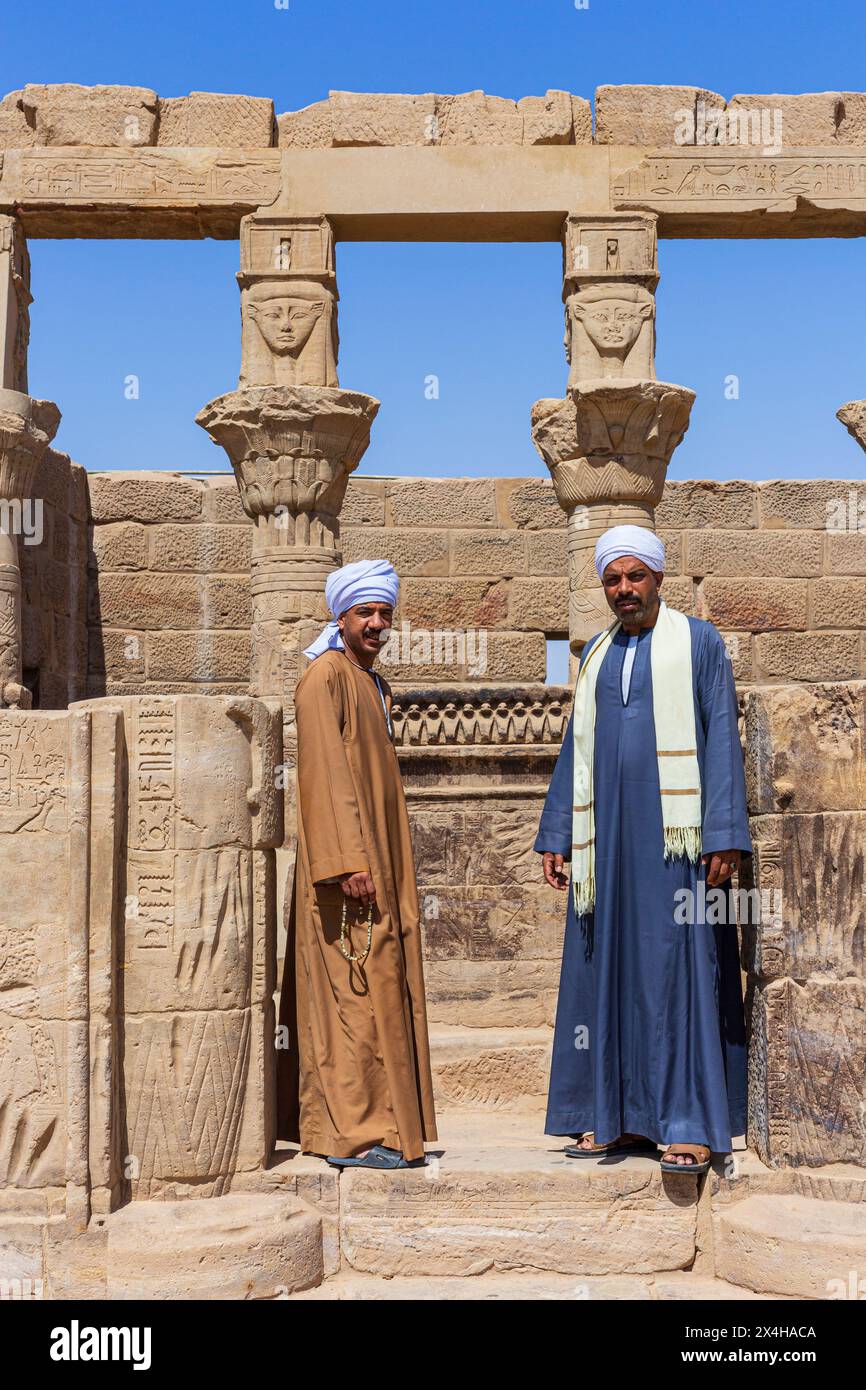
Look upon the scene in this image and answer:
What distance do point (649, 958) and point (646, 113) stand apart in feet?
23.1

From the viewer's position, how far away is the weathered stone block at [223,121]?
9.88 metres

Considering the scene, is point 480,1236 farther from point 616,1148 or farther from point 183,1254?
point 183,1254

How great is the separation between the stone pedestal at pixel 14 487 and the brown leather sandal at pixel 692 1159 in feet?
20.2

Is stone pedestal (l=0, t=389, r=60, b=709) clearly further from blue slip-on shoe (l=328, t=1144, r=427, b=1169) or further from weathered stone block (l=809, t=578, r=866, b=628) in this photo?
weathered stone block (l=809, t=578, r=866, b=628)

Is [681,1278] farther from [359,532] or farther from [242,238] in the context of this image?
[359,532]

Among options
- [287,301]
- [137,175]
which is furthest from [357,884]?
[137,175]

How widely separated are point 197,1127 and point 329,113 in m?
7.43

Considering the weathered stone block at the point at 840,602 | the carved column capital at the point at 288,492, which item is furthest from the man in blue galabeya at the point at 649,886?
the weathered stone block at the point at 840,602

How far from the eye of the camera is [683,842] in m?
4.41

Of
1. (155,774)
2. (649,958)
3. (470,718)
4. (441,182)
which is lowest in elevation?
(649,958)

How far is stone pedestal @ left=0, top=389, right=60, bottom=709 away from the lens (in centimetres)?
966

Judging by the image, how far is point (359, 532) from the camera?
39.2 ft
